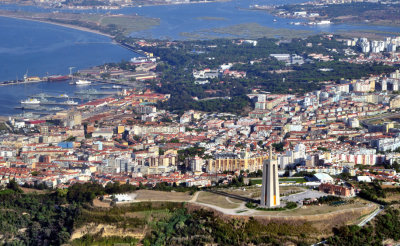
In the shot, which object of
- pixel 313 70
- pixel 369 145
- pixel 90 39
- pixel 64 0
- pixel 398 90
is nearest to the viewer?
pixel 369 145

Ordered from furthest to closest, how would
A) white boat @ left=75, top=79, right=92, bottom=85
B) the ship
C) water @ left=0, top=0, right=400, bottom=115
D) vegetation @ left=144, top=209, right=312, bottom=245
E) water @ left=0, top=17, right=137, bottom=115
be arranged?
1. the ship
2. water @ left=0, top=0, right=400, bottom=115
3. white boat @ left=75, top=79, right=92, bottom=85
4. water @ left=0, top=17, right=137, bottom=115
5. vegetation @ left=144, top=209, right=312, bottom=245

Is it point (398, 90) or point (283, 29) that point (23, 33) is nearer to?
point (283, 29)

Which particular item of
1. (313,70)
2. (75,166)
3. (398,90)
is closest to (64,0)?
(313,70)

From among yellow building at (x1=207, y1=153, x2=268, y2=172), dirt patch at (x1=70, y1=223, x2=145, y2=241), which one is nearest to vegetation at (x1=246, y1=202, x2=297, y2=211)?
dirt patch at (x1=70, y1=223, x2=145, y2=241)

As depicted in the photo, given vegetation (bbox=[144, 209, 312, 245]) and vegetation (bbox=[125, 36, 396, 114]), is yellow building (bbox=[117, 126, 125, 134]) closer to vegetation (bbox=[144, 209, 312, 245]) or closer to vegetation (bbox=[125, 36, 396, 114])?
vegetation (bbox=[125, 36, 396, 114])

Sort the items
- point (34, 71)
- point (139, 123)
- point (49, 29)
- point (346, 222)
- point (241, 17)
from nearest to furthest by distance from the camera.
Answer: point (346, 222), point (139, 123), point (34, 71), point (49, 29), point (241, 17)

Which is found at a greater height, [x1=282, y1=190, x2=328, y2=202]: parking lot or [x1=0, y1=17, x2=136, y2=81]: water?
[x1=282, y1=190, x2=328, y2=202]: parking lot

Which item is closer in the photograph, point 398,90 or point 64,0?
point 398,90

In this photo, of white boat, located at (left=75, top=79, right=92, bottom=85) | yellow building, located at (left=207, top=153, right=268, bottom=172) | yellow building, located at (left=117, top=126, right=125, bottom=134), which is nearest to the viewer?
yellow building, located at (left=207, top=153, right=268, bottom=172)
